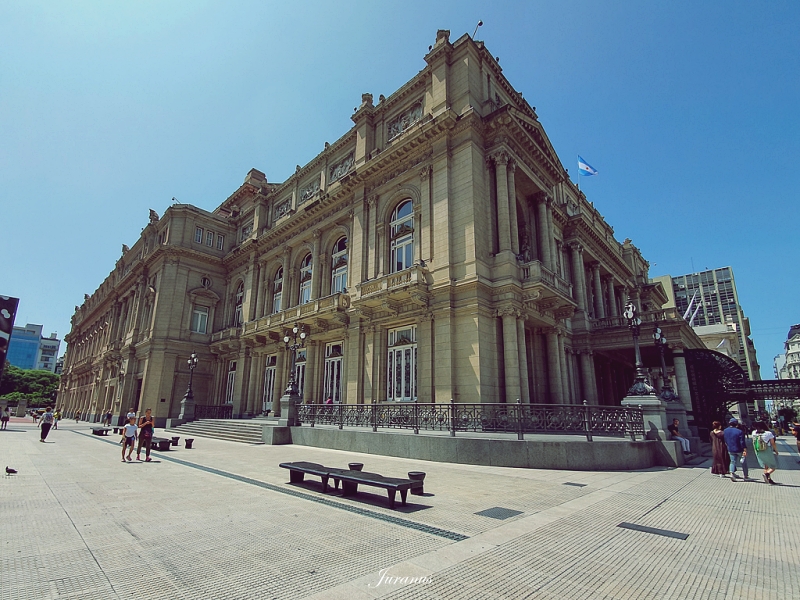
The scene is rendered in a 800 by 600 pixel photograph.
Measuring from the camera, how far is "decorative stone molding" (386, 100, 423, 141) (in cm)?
2294

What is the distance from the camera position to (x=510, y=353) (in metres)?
17.6

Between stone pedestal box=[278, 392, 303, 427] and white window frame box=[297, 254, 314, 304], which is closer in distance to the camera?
stone pedestal box=[278, 392, 303, 427]

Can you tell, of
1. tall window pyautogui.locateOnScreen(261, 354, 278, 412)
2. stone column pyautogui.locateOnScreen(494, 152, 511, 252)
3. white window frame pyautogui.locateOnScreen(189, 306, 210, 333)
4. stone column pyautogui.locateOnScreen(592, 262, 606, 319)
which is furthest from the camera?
white window frame pyautogui.locateOnScreen(189, 306, 210, 333)

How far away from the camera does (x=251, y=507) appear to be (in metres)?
6.80

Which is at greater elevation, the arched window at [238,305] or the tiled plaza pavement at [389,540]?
the arched window at [238,305]

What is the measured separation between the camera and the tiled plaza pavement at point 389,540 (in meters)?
3.85

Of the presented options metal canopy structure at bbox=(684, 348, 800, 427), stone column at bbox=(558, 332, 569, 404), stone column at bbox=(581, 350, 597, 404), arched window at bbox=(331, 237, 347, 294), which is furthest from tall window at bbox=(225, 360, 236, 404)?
metal canopy structure at bbox=(684, 348, 800, 427)

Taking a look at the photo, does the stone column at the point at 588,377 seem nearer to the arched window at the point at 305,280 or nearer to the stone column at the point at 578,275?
the stone column at the point at 578,275

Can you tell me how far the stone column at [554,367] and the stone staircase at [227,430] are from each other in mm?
14783

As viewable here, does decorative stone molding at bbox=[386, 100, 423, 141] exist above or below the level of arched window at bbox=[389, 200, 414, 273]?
above

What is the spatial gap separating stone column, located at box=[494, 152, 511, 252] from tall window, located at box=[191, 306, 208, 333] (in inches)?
1079

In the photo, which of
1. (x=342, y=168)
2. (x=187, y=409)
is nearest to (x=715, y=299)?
(x=342, y=168)

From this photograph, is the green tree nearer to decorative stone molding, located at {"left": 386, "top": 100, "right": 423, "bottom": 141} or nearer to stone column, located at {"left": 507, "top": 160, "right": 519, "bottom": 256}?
decorative stone molding, located at {"left": 386, "top": 100, "right": 423, "bottom": 141}

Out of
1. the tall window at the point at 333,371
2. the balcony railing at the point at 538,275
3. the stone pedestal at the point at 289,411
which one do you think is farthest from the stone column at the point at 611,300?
the stone pedestal at the point at 289,411
